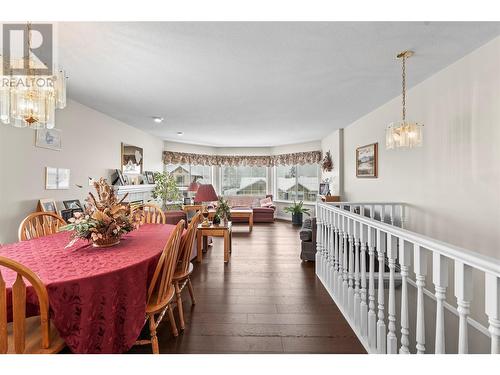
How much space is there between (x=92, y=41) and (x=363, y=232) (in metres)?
2.79

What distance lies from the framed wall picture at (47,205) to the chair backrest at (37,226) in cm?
54

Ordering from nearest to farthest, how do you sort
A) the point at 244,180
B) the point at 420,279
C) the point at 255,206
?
the point at 420,279, the point at 255,206, the point at 244,180

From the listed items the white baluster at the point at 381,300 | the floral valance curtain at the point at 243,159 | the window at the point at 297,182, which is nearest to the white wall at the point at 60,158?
the floral valance curtain at the point at 243,159

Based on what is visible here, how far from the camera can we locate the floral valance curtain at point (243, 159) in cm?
768

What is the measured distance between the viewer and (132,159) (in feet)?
18.5

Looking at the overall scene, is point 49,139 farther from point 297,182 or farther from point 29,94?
point 297,182

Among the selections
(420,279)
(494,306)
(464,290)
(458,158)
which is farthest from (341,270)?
(458,158)

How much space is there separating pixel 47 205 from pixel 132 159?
7.76ft

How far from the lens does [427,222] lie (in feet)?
10.6

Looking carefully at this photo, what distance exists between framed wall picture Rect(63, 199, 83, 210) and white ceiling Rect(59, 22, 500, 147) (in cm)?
153

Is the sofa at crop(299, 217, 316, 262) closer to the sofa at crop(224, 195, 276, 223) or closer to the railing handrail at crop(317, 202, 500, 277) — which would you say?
the railing handrail at crop(317, 202, 500, 277)
